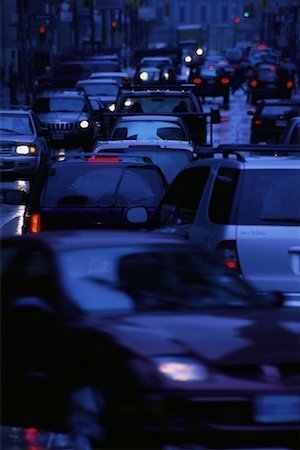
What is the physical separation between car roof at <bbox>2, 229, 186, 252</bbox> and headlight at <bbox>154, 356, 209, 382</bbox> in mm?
1281

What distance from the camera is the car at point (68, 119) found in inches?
1411

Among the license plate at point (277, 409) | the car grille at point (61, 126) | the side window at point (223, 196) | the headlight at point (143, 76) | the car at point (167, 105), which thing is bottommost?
the headlight at point (143, 76)

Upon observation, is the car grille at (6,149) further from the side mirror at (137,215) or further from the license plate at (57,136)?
the side mirror at (137,215)

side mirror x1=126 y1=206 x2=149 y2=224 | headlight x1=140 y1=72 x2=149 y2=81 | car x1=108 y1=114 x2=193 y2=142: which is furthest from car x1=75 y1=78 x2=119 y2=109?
side mirror x1=126 y1=206 x2=149 y2=224

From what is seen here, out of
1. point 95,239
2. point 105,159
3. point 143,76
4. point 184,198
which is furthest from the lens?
point 143,76

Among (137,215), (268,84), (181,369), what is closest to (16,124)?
(137,215)

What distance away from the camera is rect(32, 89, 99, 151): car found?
3584cm

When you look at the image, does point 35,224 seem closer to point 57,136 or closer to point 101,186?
point 101,186

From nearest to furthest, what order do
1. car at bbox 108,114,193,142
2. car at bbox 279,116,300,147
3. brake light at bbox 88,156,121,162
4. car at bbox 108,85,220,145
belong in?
brake light at bbox 88,156,121,162 < car at bbox 279,116,300,147 < car at bbox 108,114,193,142 < car at bbox 108,85,220,145

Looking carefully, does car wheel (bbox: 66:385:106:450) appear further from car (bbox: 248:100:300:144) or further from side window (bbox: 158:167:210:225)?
car (bbox: 248:100:300:144)

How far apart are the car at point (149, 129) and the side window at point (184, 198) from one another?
975cm

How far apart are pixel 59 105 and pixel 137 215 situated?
87.3ft

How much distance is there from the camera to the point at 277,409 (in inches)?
277

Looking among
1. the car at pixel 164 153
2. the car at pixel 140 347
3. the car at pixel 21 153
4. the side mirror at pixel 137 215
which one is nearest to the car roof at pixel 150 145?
the car at pixel 164 153
